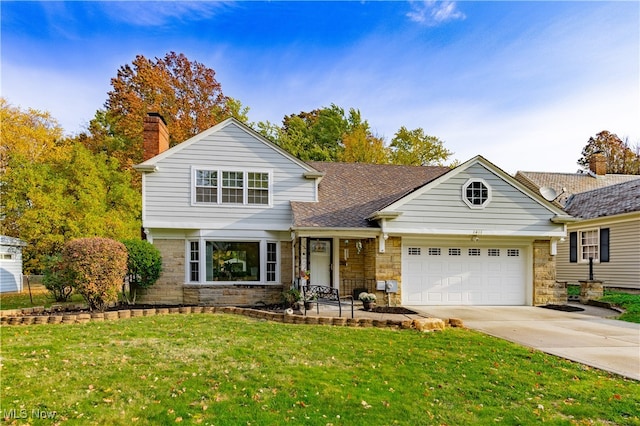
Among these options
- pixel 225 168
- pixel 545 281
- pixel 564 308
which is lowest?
pixel 564 308

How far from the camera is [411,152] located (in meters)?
29.3

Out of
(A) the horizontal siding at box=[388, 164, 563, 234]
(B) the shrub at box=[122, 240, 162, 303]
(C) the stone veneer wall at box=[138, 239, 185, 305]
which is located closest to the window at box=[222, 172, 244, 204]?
(C) the stone veneer wall at box=[138, 239, 185, 305]

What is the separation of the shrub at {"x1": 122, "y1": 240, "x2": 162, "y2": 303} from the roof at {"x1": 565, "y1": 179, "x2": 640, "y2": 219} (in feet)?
57.1

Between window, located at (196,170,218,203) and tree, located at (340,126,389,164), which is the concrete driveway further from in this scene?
tree, located at (340,126,389,164)

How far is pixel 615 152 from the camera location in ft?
132

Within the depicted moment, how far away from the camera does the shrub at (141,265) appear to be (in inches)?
472

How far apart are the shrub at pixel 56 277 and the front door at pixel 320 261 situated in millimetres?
7211

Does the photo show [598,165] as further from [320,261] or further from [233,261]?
[233,261]

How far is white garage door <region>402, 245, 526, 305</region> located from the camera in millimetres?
12930

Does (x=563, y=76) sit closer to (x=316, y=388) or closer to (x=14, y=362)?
(x=316, y=388)

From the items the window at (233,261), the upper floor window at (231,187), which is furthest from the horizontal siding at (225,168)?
the window at (233,261)

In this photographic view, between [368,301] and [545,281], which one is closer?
[368,301]

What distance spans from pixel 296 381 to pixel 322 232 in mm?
7173

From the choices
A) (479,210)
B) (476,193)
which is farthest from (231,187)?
(479,210)
